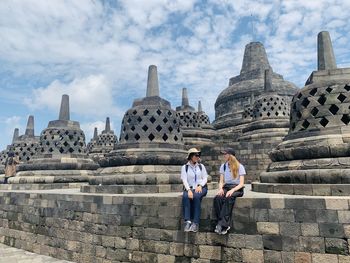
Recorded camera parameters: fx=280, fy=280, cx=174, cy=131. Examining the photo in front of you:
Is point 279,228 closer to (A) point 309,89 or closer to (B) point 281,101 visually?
(A) point 309,89

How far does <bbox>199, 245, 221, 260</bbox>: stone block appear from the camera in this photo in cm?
482

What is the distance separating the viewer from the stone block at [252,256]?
4.52 metres

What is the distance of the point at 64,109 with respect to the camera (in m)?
12.9

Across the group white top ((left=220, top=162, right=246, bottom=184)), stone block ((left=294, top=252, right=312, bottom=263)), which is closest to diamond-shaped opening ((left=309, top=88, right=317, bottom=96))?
white top ((left=220, top=162, right=246, bottom=184))

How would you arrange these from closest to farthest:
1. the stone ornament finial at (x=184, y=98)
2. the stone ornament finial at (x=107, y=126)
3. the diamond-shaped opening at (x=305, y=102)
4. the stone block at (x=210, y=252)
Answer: the stone block at (x=210, y=252), the diamond-shaped opening at (x=305, y=102), the stone ornament finial at (x=184, y=98), the stone ornament finial at (x=107, y=126)

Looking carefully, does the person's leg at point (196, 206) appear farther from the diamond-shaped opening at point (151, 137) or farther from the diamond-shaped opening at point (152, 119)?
the diamond-shaped opening at point (152, 119)

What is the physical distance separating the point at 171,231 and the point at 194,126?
14577 millimetres

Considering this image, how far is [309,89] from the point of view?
6684 millimetres

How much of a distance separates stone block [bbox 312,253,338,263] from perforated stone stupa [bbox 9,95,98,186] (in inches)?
363

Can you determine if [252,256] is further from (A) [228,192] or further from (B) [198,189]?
(B) [198,189]

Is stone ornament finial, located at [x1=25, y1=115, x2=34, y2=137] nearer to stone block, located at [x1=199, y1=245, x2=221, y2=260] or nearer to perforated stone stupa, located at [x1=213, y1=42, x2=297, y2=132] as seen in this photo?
perforated stone stupa, located at [x1=213, y1=42, x2=297, y2=132]

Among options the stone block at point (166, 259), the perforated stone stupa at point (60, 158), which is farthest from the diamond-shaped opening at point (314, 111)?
the perforated stone stupa at point (60, 158)

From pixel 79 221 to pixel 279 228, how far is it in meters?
4.32

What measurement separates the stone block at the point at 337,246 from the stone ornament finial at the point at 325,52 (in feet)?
15.8
